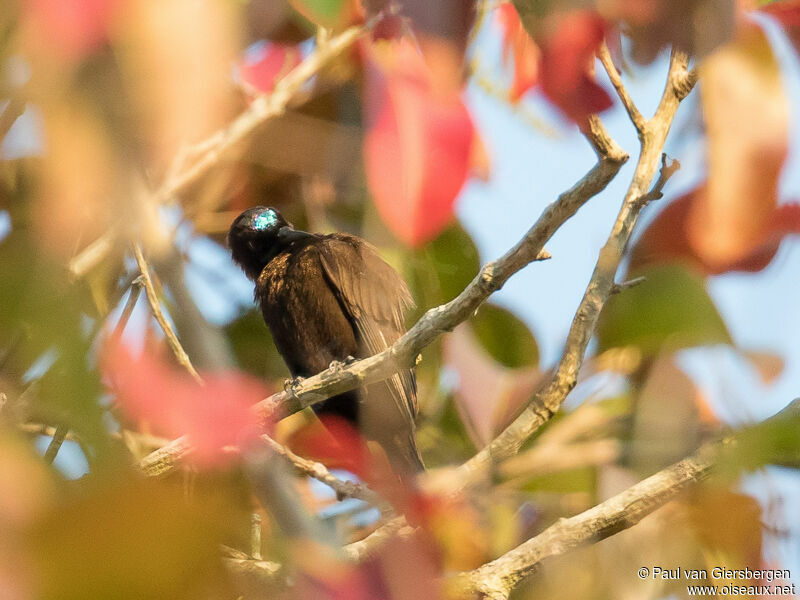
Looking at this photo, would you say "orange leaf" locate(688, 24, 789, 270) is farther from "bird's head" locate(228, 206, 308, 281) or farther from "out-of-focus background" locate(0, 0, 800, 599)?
"bird's head" locate(228, 206, 308, 281)

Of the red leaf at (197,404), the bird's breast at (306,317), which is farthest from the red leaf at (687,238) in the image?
the bird's breast at (306,317)

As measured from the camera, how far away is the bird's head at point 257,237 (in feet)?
13.4

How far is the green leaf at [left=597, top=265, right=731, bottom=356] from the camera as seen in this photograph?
5.20ft

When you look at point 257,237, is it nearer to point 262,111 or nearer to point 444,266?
point 262,111

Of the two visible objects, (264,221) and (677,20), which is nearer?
(677,20)

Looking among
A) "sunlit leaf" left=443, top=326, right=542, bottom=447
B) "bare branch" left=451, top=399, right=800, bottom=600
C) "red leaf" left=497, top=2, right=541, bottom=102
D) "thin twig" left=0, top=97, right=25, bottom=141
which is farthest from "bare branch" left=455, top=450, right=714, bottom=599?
"thin twig" left=0, top=97, right=25, bottom=141

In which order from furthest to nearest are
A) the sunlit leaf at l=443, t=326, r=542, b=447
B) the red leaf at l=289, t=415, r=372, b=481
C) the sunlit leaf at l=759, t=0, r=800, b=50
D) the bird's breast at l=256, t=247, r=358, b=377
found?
the bird's breast at l=256, t=247, r=358, b=377
the red leaf at l=289, t=415, r=372, b=481
the sunlit leaf at l=443, t=326, r=542, b=447
the sunlit leaf at l=759, t=0, r=800, b=50

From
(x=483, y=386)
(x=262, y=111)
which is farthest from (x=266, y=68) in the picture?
(x=483, y=386)

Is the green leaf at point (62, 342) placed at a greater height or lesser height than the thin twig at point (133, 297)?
greater

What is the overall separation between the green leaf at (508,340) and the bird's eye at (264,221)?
196 cm

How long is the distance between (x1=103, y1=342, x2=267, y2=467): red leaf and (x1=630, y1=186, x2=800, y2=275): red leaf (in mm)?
919

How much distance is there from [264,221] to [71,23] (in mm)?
3377

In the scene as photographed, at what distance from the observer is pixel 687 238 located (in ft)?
5.48

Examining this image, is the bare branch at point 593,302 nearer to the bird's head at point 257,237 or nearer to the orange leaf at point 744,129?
the orange leaf at point 744,129
